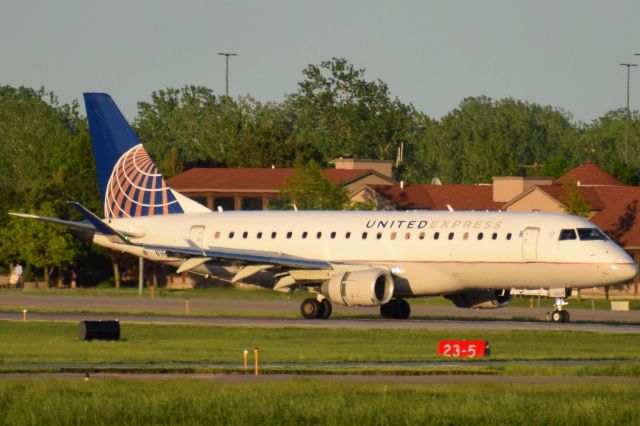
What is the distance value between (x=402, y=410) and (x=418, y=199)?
86.6 meters

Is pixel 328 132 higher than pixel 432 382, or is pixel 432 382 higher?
pixel 328 132

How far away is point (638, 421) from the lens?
26.5 metres

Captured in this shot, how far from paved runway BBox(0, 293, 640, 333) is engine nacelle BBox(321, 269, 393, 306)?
0.81 m

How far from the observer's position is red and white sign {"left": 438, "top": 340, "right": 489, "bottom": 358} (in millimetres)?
39344

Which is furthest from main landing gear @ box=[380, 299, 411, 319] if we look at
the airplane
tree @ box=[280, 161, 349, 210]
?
tree @ box=[280, 161, 349, 210]

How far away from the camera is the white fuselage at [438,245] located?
5347 cm

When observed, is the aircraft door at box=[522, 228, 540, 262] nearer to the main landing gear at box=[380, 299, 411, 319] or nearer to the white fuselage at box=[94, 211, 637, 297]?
the white fuselage at box=[94, 211, 637, 297]

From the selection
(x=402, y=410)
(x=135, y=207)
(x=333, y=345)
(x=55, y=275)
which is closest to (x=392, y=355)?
(x=333, y=345)

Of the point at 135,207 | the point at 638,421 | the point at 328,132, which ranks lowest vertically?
the point at 638,421

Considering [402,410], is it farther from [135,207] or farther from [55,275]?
[55,275]

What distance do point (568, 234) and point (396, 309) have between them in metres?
8.02

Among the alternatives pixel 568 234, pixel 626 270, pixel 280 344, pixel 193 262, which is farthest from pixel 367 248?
pixel 280 344

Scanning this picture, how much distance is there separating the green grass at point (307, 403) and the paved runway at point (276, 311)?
20.1 m

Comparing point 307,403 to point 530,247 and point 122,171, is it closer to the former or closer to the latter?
point 530,247
